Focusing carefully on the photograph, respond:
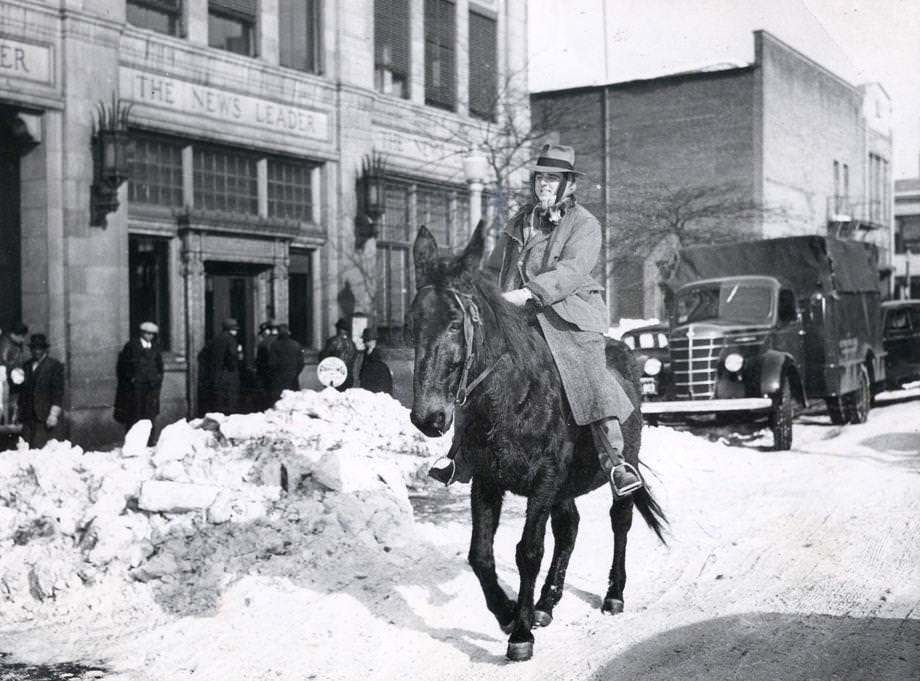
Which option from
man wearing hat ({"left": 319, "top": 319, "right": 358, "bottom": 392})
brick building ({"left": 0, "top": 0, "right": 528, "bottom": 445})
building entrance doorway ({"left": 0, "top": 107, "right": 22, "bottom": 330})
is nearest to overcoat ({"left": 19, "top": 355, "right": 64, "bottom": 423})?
brick building ({"left": 0, "top": 0, "right": 528, "bottom": 445})

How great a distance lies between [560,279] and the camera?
5832 mm

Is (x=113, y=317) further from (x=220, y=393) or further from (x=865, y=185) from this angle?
(x=865, y=185)

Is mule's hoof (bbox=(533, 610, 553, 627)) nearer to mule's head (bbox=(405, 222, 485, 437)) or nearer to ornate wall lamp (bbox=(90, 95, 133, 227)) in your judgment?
mule's head (bbox=(405, 222, 485, 437))

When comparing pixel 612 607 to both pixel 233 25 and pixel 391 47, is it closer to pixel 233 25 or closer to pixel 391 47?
pixel 233 25

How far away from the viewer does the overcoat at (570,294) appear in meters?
5.87

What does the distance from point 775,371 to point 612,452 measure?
979 cm

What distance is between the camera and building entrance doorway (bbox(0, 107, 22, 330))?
1658 centimetres

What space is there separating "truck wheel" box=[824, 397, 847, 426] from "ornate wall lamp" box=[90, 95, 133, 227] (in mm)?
11897

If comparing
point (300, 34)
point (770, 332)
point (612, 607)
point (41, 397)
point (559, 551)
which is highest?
point (300, 34)

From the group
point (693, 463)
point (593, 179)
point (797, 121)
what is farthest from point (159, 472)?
point (797, 121)

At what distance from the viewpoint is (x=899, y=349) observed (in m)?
22.3

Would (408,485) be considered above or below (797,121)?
below

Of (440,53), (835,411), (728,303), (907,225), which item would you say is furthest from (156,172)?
(907,225)

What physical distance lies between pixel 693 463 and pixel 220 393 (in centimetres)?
797
